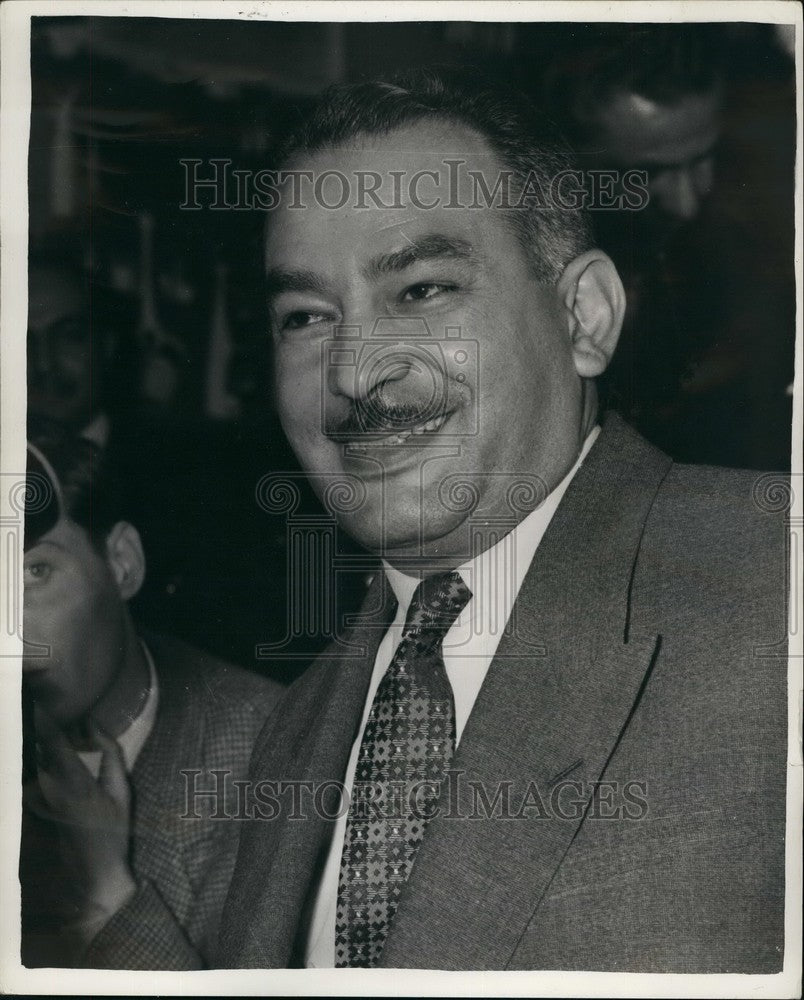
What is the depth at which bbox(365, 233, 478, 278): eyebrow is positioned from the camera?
1.59 meters

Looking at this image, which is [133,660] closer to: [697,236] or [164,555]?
[164,555]

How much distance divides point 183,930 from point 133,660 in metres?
0.44

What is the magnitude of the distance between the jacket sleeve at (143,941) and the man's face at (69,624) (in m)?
0.33

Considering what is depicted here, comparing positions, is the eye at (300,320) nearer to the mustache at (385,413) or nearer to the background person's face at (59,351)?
the mustache at (385,413)

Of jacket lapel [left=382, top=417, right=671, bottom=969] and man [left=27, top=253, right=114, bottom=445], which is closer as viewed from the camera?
jacket lapel [left=382, top=417, right=671, bottom=969]

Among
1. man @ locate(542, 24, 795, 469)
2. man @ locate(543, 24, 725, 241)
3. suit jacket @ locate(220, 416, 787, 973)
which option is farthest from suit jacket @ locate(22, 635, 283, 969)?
man @ locate(543, 24, 725, 241)

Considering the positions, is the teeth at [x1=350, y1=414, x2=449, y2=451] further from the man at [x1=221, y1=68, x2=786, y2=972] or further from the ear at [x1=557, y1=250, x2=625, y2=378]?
the ear at [x1=557, y1=250, x2=625, y2=378]

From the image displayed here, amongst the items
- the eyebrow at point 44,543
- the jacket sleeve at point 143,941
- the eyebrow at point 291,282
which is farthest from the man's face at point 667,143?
the jacket sleeve at point 143,941

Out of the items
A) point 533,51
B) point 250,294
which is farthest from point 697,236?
point 250,294

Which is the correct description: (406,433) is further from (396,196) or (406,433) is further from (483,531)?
(396,196)

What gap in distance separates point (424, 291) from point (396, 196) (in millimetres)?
167

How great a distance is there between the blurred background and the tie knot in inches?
4.6

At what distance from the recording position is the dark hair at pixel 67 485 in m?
1.70

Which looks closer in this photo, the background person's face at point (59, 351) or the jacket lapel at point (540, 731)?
the jacket lapel at point (540, 731)
